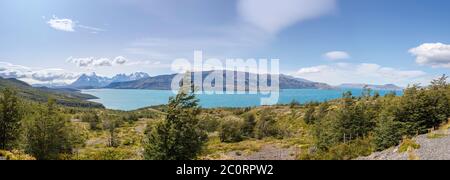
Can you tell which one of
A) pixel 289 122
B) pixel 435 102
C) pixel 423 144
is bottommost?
pixel 289 122

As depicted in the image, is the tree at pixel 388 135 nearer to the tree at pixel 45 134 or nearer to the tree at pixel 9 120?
the tree at pixel 45 134

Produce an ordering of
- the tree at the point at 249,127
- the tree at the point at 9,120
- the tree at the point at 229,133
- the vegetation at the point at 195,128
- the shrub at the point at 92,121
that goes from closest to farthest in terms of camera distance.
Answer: the vegetation at the point at 195,128
the tree at the point at 9,120
the tree at the point at 229,133
the tree at the point at 249,127
the shrub at the point at 92,121

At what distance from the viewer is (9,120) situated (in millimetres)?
28531

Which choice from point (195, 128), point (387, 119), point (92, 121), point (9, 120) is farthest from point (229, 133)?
point (92, 121)

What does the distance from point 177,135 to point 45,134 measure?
13.9 meters

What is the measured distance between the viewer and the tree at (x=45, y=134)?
83.0 feet

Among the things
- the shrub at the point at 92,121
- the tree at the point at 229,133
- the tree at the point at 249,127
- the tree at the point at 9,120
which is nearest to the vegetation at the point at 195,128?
the tree at the point at 9,120

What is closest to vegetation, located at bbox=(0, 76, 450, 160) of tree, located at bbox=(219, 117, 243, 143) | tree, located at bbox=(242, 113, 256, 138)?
tree, located at bbox=(219, 117, 243, 143)

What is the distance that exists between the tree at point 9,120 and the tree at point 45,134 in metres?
3.43

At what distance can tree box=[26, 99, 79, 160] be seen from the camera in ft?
83.0
